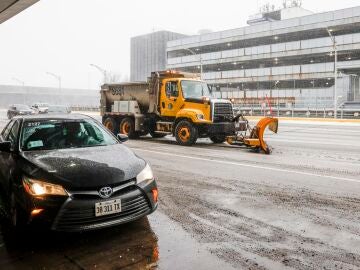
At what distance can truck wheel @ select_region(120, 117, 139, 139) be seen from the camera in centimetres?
1667

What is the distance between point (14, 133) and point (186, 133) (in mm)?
8767

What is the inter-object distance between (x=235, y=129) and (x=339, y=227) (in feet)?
30.0

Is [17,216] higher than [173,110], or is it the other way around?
[173,110]

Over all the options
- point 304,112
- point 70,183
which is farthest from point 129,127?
point 304,112

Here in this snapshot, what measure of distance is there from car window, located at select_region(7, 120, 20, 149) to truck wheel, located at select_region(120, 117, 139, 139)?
10497 millimetres

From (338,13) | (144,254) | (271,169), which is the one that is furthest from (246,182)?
(338,13)

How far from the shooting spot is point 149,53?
311 feet

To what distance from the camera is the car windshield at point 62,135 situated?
5492 mm

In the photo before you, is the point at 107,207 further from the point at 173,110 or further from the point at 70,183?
the point at 173,110

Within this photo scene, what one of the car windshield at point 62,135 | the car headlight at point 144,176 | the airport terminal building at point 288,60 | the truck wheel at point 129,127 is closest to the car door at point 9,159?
the car windshield at point 62,135

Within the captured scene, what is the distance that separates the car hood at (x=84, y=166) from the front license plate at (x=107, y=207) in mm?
214

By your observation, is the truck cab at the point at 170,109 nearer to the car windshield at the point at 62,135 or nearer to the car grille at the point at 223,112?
the car grille at the point at 223,112

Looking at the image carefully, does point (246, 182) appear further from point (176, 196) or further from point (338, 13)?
point (338, 13)

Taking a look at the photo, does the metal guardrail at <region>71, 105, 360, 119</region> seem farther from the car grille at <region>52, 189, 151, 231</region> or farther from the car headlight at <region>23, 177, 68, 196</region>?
the car headlight at <region>23, 177, 68, 196</region>
